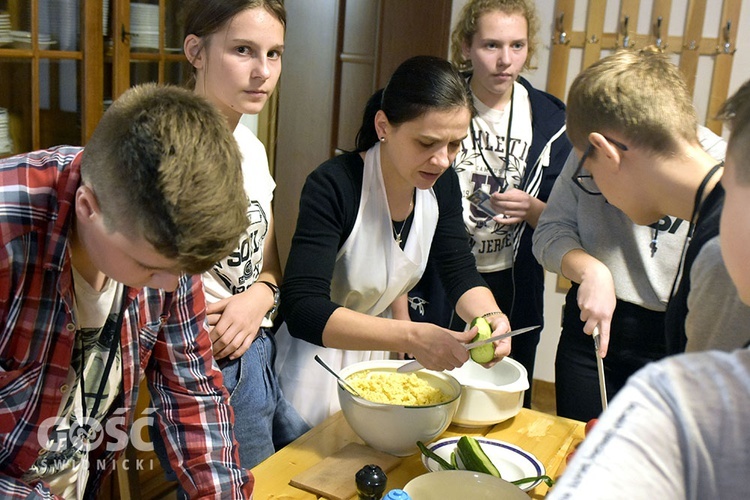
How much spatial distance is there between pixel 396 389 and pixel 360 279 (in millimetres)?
402

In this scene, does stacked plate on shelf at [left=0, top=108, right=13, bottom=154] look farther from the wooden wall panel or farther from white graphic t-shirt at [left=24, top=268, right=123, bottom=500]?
the wooden wall panel

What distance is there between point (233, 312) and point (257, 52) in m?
0.60

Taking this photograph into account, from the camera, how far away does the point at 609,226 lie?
180 centimetres

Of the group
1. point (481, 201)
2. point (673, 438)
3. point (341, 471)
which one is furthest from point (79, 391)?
point (481, 201)

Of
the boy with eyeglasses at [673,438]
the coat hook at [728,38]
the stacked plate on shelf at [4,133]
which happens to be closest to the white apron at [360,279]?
the stacked plate on shelf at [4,133]

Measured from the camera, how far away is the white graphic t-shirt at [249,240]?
1674mm

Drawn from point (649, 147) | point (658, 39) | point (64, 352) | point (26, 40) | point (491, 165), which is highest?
point (658, 39)

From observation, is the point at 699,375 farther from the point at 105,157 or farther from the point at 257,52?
the point at 257,52

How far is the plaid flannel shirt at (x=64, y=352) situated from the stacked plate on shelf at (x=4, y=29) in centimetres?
102

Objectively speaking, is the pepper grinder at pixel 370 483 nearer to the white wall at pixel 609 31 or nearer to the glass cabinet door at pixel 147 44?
the glass cabinet door at pixel 147 44

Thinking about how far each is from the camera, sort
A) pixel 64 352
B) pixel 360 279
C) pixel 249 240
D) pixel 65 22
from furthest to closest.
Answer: pixel 65 22
pixel 360 279
pixel 249 240
pixel 64 352

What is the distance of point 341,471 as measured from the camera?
1337 mm

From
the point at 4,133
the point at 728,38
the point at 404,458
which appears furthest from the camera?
the point at 728,38

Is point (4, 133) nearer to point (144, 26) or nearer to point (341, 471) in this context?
point (144, 26)
